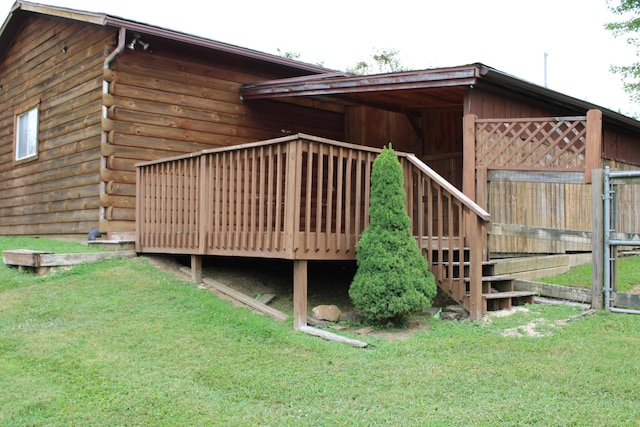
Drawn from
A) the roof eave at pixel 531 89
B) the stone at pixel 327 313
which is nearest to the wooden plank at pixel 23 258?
the stone at pixel 327 313

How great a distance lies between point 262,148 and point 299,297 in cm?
170

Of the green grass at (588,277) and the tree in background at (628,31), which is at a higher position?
the tree in background at (628,31)

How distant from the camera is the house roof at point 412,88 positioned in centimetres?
803

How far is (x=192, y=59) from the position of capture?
10.5 meters

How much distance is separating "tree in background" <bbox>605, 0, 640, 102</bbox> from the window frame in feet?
58.6

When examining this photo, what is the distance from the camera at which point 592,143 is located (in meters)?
7.50

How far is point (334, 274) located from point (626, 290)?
388cm

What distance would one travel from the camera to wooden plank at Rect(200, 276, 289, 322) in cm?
648

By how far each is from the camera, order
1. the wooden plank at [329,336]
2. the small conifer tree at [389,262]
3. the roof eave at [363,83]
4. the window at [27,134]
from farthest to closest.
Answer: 1. the window at [27,134]
2. the roof eave at [363,83]
3. the small conifer tree at [389,262]
4. the wooden plank at [329,336]

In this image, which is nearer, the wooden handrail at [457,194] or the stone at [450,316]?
the wooden handrail at [457,194]

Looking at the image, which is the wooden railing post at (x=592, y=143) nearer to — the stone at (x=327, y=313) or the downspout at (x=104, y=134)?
the stone at (x=327, y=313)

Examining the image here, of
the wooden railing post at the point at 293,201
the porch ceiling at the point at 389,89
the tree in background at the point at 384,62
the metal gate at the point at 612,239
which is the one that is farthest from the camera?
the tree in background at the point at 384,62

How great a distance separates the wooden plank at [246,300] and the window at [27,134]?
276 inches

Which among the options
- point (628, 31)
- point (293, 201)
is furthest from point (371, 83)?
point (628, 31)
